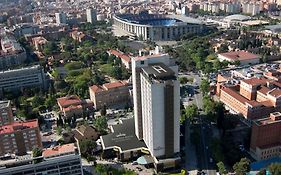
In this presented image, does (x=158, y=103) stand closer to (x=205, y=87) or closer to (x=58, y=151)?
(x=58, y=151)

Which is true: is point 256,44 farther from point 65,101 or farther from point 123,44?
point 65,101

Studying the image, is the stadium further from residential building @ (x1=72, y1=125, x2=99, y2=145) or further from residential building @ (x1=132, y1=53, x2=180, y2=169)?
residential building @ (x1=132, y1=53, x2=180, y2=169)

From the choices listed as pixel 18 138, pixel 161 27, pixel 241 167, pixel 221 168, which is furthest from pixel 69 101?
pixel 161 27

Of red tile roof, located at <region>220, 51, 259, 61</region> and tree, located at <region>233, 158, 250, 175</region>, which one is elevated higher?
red tile roof, located at <region>220, 51, 259, 61</region>

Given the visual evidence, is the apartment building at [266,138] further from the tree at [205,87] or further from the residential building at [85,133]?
the residential building at [85,133]

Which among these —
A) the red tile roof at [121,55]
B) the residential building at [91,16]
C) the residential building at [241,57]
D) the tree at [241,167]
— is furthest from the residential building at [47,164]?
the residential building at [91,16]

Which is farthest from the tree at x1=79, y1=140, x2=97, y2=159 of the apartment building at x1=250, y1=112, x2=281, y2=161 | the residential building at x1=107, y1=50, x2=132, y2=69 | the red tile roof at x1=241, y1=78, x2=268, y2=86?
the residential building at x1=107, y1=50, x2=132, y2=69
